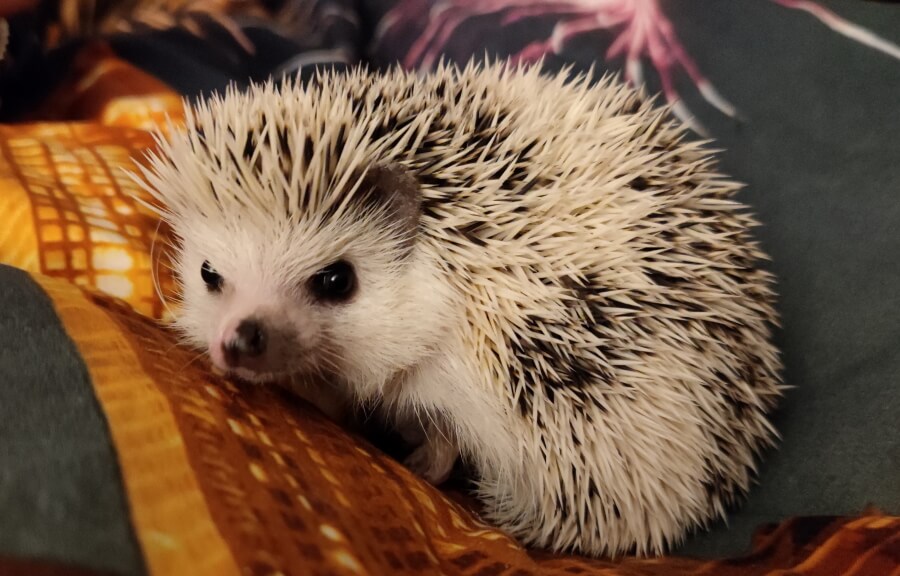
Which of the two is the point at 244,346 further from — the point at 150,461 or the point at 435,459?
the point at 435,459

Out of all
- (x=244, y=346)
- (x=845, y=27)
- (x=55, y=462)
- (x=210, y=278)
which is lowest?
(x=55, y=462)

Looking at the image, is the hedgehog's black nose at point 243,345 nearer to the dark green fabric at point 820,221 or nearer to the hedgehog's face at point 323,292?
the hedgehog's face at point 323,292

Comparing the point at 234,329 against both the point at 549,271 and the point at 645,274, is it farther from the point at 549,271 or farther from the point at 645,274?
the point at 645,274

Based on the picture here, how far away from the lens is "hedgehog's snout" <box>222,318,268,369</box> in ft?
3.26

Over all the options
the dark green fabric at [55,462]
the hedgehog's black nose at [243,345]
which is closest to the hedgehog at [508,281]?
the hedgehog's black nose at [243,345]

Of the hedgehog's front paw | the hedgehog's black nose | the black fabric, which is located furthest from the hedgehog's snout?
the black fabric

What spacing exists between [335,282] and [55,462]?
1.80 ft

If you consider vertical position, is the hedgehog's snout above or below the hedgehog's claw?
below

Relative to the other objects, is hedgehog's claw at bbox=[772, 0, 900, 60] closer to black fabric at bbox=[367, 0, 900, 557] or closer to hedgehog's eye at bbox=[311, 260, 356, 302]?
black fabric at bbox=[367, 0, 900, 557]

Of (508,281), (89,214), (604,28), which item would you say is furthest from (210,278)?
(604,28)

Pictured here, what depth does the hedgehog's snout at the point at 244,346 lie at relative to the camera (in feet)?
3.26

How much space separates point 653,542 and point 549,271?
1.57 ft

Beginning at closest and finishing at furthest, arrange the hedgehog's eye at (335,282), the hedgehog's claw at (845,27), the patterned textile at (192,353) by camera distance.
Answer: the patterned textile at (192,353)
the hedgehog's eye at (335,282)
the hedgehog's claw at (845,27)

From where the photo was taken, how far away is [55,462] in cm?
64
